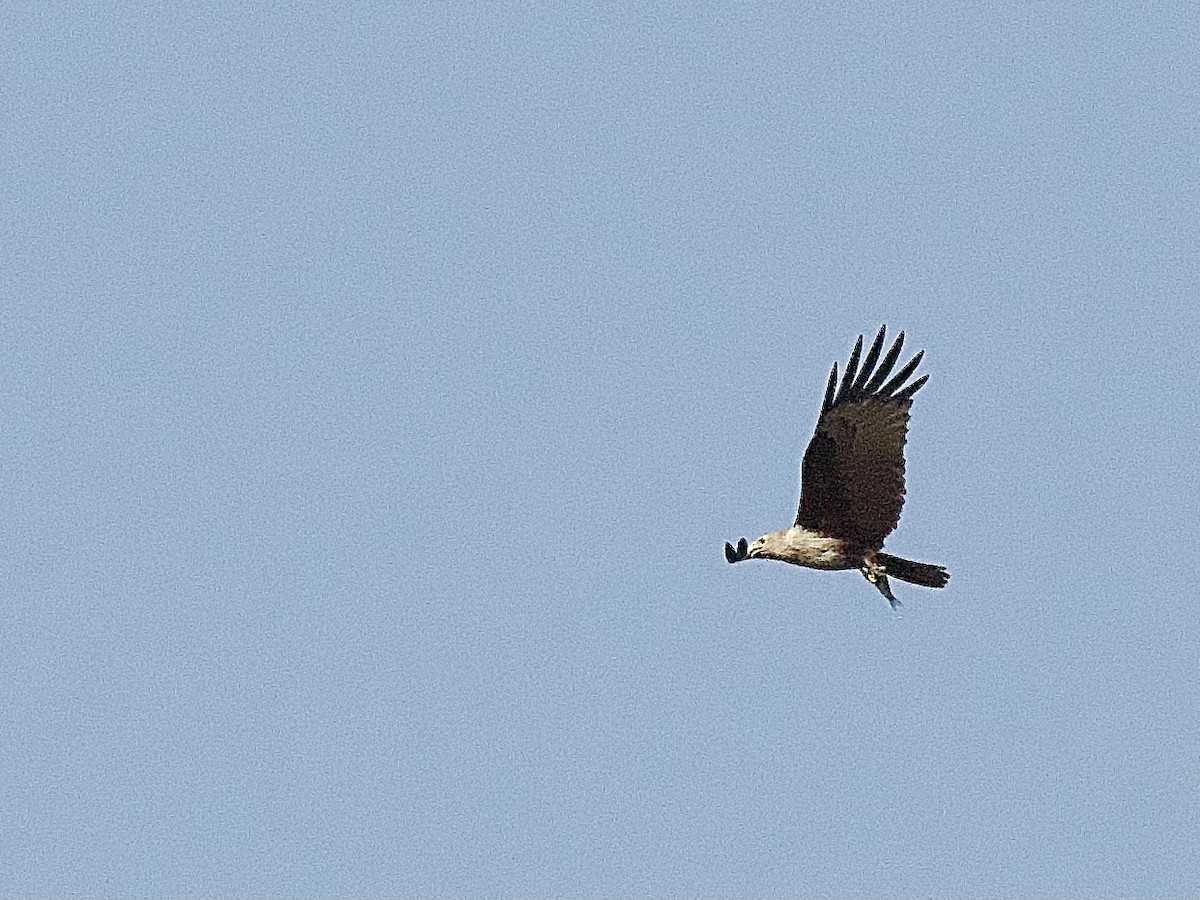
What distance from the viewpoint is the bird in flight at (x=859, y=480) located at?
3156 centimetres

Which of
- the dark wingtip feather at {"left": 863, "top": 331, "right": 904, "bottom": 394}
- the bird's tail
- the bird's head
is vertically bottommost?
the bird's tail

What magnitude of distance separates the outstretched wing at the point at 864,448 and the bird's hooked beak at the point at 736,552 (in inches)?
35.4

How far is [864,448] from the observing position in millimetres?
31641

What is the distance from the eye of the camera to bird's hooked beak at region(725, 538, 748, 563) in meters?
32.5

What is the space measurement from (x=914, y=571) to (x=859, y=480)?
0.93 meters

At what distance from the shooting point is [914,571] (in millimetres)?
31609

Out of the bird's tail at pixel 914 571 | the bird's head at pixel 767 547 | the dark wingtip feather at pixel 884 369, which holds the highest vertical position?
the dark wingtip feather at pixel 884 369

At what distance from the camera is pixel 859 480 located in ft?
104

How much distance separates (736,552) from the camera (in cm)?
3253

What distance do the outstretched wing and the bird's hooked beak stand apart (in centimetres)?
90

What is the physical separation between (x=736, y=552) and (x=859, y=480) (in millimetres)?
1430

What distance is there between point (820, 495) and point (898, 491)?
69 centimetres

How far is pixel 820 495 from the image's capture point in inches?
1258

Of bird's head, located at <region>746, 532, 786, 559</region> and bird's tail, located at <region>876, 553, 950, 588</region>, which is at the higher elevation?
bird's head, located at <region>746, 532, 786, 559</region>
